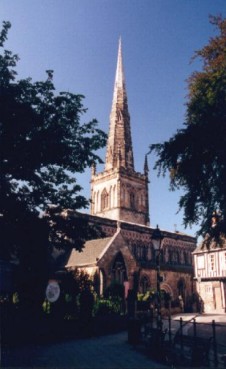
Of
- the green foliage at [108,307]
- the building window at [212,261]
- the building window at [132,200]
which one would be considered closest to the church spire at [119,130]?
the building window at [132,200]

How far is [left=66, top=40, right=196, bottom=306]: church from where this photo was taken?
111 feet

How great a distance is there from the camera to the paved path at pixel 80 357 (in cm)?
1088

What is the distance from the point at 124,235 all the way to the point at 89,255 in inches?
538

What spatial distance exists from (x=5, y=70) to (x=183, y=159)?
1084cm

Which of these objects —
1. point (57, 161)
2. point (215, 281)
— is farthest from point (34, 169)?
Answer: point (215, 281)

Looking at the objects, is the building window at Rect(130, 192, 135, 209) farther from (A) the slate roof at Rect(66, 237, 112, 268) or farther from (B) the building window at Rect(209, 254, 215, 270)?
(A) the slate roof at Rect(66, 237, 112, 268)

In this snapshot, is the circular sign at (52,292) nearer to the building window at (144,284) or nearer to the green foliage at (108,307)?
the green foliage at (108,307)

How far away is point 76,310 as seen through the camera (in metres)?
20.6

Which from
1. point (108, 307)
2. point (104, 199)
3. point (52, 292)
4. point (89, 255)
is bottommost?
point (108, 307)

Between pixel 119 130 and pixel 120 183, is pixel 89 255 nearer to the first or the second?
pixel 120 183

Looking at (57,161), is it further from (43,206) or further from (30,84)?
(30,84)

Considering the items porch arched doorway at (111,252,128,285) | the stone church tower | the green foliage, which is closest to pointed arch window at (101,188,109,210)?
the stone church tower

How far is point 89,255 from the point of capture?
34406 mm

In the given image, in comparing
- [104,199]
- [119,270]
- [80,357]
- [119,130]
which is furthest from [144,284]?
[119,130]
